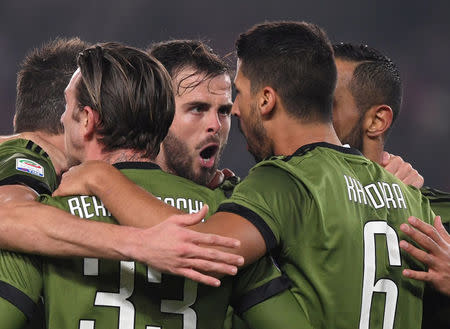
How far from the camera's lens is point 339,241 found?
2.36 meters

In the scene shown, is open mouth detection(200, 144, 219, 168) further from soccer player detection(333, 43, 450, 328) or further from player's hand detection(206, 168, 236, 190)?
soccer player detection(333, 43, 450, 328)

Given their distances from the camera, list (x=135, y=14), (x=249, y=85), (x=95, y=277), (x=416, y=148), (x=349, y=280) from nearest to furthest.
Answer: (x=95, y=277) → (x=349, y=280) → (x=249, y=85) → (x=416, y=148) → (x=135, y=14)

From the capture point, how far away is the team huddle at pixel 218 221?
86.1 inches

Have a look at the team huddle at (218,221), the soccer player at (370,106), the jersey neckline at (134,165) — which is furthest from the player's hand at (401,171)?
the jersey neckline at (134,165)

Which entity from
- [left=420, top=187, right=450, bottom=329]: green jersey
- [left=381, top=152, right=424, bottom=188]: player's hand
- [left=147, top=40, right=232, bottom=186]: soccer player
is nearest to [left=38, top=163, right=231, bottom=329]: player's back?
[left=420, top=187, right=450, bottom=329]: green jersey

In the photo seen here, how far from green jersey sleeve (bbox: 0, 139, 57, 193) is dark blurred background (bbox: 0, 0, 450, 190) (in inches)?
300

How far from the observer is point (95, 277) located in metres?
2.24

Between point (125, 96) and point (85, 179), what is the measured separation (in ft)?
0.96

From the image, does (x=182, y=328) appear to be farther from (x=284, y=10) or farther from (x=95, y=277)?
(x=284, y=10)

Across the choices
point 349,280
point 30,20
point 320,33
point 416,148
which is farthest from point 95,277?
point 30,20

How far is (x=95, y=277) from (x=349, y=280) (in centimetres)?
79

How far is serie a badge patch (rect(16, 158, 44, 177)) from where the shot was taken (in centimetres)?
260

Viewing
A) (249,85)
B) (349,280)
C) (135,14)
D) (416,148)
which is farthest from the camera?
(135,14)

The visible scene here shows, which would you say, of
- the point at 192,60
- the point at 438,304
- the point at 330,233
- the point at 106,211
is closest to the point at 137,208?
the point at 106,211
